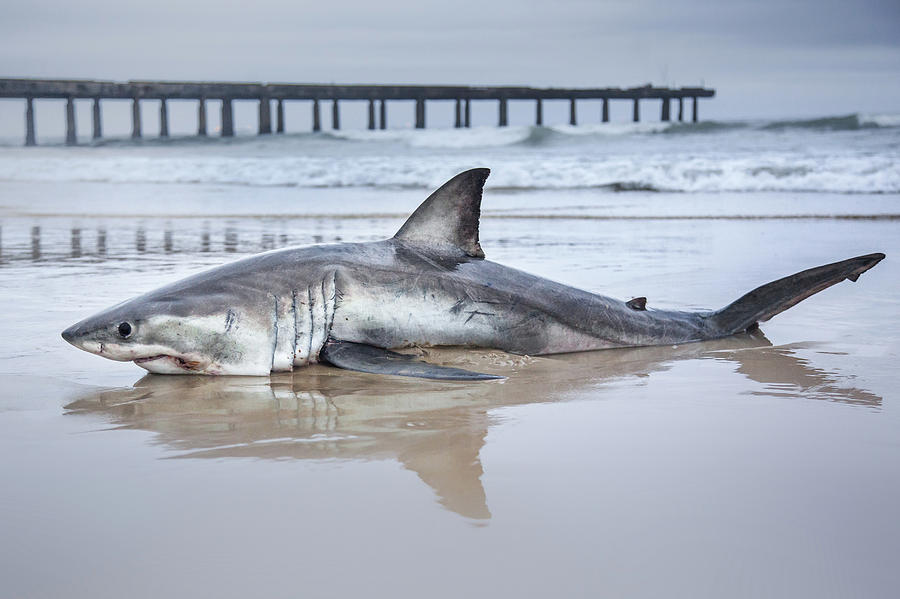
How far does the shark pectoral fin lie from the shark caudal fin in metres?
1.82

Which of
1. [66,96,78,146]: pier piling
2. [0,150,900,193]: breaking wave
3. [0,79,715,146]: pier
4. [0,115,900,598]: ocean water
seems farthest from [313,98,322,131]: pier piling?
[0,115,900,598]: ocean water

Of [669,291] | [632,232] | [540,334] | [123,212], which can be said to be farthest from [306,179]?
[540,334]

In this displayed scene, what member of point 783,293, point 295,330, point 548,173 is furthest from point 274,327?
point 548,173

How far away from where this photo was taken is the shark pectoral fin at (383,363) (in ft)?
12.2

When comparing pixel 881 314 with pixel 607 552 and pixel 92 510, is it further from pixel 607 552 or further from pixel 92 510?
pixel 92 510

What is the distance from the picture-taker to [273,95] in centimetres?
6256

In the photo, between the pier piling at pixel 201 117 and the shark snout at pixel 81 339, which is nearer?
the shark snout at pixel 81 339

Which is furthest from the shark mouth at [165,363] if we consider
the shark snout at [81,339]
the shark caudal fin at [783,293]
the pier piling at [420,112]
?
the pier piling at [420,112]

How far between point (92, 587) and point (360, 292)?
246 centimetres

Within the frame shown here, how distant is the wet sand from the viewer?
1911 millimetres

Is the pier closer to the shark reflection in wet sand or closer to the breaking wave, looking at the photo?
the breaking wave

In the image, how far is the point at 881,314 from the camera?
5.65 meters

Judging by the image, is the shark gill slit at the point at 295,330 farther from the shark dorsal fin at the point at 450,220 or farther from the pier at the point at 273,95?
the pier at the point at 273,95

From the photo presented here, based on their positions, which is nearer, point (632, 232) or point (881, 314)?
point (881, 314)
